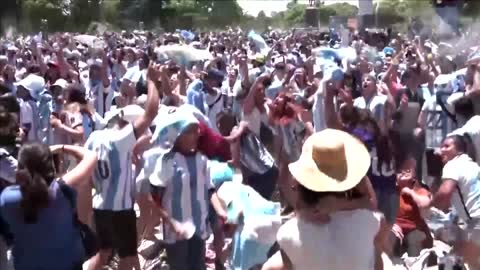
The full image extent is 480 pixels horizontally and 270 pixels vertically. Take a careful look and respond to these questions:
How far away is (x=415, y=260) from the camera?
24.5 feet

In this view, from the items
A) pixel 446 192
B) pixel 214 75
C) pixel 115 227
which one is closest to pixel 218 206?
pixel 115 227

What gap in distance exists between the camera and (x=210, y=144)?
21.5ft

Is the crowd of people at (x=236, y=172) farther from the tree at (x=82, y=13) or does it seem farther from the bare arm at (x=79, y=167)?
the tree at (x=82, y=13)

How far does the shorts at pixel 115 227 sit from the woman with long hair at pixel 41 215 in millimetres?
2024

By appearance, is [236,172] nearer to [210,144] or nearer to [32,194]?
[210,144]

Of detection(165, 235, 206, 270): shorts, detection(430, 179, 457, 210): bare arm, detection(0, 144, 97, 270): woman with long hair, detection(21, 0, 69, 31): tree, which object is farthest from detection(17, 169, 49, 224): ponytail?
detection(21, 0, 69, 31): tree

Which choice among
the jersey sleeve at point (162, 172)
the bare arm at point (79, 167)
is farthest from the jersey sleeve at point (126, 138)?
the bare arm at point (79, 167)

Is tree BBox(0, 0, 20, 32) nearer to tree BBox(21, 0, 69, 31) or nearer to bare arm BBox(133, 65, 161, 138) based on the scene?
tree BBox(21, 0, 69, 31)

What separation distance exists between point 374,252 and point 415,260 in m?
3.49

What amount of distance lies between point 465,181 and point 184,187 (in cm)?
178

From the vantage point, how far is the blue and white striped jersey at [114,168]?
671 centimetres

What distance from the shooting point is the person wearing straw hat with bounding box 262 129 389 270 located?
3932mm

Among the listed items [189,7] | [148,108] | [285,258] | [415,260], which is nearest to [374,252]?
[285,258]

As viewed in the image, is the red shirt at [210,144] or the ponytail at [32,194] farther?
the red shirt at [210,144]
